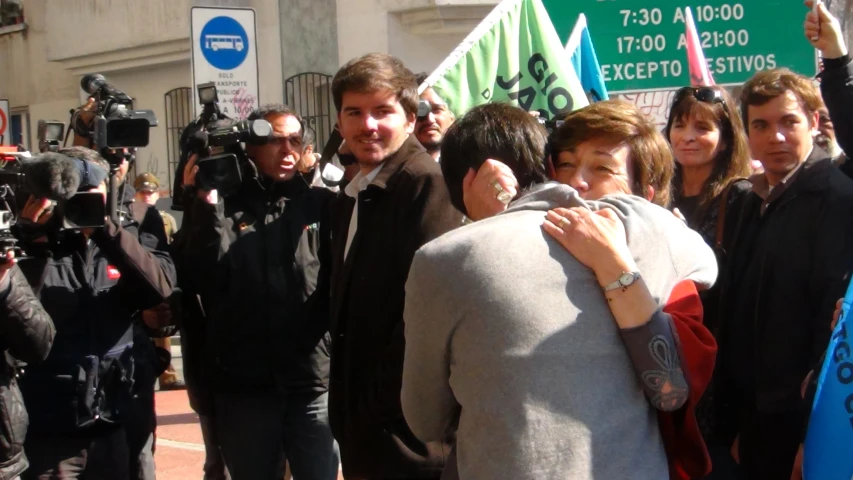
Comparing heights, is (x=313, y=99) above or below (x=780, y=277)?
above

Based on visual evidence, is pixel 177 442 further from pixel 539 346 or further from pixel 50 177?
pixel 539 346

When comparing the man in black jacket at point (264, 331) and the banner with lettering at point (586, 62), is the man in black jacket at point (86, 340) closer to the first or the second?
the man in black jacket at point (264, 331)

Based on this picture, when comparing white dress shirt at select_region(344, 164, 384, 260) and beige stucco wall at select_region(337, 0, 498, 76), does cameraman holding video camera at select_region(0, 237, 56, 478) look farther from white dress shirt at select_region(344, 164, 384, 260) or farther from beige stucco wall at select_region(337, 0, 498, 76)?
beige stucco wall at select_region(337, 0, 498, 76)

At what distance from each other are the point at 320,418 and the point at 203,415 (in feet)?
2.21

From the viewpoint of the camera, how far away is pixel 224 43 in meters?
7.30

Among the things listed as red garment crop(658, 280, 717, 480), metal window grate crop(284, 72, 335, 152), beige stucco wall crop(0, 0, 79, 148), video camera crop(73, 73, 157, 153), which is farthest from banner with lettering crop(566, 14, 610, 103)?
beige stucco wall crop(0, 0, 79, 148)

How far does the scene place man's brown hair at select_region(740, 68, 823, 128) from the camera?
3539mm

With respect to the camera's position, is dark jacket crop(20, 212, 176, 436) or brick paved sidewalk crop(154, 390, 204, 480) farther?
brick paved sidewalk crop(154, 390, 204, 480)

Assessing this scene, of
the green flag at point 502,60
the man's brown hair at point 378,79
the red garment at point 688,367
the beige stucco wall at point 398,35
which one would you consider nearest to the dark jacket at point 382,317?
the man's brown hair at point 378,79

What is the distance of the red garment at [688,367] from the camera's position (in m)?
2.16

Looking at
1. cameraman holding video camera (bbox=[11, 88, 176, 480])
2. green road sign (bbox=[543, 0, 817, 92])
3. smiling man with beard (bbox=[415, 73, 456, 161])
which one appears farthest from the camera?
green road sign (bbox=[543, 0, 817, 92])

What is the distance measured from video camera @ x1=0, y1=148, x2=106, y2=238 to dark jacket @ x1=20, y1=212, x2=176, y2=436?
0.13 m

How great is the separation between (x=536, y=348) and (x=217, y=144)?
2.46 metres

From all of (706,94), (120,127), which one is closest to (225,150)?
(120,127)
